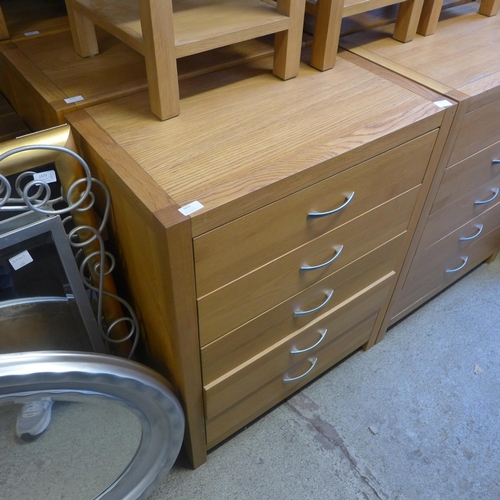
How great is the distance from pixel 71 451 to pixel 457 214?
102 cm

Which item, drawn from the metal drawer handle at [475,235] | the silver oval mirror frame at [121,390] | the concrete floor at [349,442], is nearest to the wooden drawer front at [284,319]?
the silver oval mirror frame at [121,390]

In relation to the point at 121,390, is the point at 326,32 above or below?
above

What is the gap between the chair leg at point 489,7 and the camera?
3.85ft

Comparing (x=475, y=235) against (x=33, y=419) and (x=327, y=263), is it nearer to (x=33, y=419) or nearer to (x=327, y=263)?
(x=327, y=263)

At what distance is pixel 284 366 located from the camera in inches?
42.8

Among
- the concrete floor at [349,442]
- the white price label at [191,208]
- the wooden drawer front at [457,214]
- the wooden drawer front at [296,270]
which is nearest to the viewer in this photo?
the white price label at [191,208]

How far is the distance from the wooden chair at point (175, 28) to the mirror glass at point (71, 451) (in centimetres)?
55

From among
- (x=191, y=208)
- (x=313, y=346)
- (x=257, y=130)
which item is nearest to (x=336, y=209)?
(x=257, y=130)

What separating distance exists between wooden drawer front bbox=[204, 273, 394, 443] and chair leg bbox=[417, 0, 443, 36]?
56 cm

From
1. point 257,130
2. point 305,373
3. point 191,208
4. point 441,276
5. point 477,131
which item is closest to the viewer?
point 191,208

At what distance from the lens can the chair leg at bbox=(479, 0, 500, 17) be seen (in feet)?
3.85

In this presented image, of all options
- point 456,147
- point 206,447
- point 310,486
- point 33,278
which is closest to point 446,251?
point 456,147

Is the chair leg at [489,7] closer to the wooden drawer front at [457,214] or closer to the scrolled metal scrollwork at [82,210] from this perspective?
the wooden drawer front at [457,214]

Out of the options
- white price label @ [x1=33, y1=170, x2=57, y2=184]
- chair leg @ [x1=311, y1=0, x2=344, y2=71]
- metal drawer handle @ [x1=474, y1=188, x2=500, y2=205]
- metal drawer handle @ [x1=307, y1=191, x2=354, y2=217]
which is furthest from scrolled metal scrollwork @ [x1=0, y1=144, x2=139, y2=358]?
metal drawer handle @ [x1=474, y1=188, x2=500, y2=205]
